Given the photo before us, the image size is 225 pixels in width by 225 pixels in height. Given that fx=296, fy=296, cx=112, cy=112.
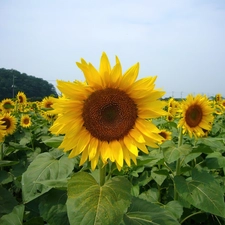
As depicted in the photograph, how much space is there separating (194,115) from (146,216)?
208 centimetres

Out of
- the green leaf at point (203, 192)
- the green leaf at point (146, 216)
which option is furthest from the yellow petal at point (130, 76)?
the green leaf at point (203, 192)

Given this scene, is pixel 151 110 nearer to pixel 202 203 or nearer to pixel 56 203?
pixel 56 203

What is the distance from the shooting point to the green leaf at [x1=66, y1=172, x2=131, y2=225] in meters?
1.52

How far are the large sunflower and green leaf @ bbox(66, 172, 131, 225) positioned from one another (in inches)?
6.6

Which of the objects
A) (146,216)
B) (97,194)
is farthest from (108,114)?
(146,216)

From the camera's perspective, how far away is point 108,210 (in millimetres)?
1548

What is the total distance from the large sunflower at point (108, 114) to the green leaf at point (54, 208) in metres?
0.33

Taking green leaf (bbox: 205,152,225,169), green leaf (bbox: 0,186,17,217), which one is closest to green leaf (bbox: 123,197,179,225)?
green leaf (bbox: 0,186,17,217)

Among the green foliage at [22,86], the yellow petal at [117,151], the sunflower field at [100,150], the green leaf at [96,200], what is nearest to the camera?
the green leaf at [96,200]

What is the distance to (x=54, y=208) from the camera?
6.49 ft

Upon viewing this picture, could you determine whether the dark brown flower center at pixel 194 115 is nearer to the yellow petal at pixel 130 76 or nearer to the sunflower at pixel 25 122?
the yellow petal at pixel 130 76

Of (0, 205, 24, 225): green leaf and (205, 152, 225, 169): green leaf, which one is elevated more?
(205, 152, 225, 169): green leaf

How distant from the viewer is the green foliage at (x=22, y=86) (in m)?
36.6

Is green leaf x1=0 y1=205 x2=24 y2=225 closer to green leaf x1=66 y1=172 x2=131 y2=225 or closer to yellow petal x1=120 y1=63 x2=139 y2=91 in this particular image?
green leaf x1=66 y1=172 x2=131 y2=225
